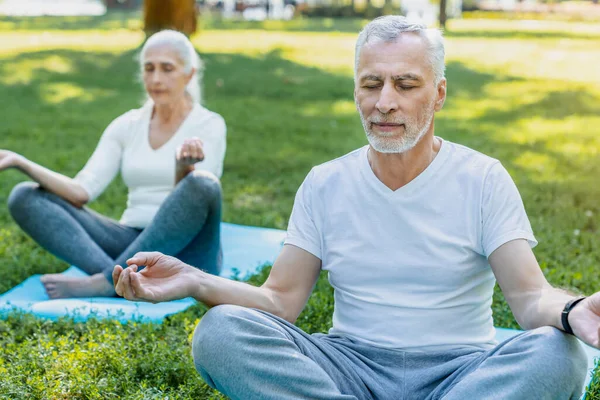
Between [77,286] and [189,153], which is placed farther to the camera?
[77,286]

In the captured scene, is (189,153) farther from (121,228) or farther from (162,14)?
(162,14)

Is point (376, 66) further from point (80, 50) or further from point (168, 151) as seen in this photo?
point (80, 50)

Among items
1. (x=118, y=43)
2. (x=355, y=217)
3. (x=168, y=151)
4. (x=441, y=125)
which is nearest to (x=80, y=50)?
(x=118, y=43)

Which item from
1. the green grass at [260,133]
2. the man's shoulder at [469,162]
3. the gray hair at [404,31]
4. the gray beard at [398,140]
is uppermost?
the gray hair at [404,31]

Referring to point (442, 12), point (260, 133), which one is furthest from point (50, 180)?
point (442, 12)

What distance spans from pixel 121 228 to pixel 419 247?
8.35 feet

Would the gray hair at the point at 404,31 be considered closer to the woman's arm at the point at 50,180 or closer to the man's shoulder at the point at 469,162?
the man's shoulder at the point at 469,162

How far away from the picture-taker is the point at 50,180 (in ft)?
16.0

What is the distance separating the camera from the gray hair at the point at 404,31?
10.1 ft

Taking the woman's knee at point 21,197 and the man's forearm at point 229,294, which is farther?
the woman's knee at point 21,197

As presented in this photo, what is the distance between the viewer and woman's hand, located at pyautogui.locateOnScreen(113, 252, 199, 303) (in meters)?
2.79

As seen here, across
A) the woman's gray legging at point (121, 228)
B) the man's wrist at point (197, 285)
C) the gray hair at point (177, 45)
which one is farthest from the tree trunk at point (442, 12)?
the man's wrist at point (197, 285)

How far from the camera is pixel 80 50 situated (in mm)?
16125

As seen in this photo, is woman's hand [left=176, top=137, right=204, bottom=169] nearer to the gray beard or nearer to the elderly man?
the elderly man
